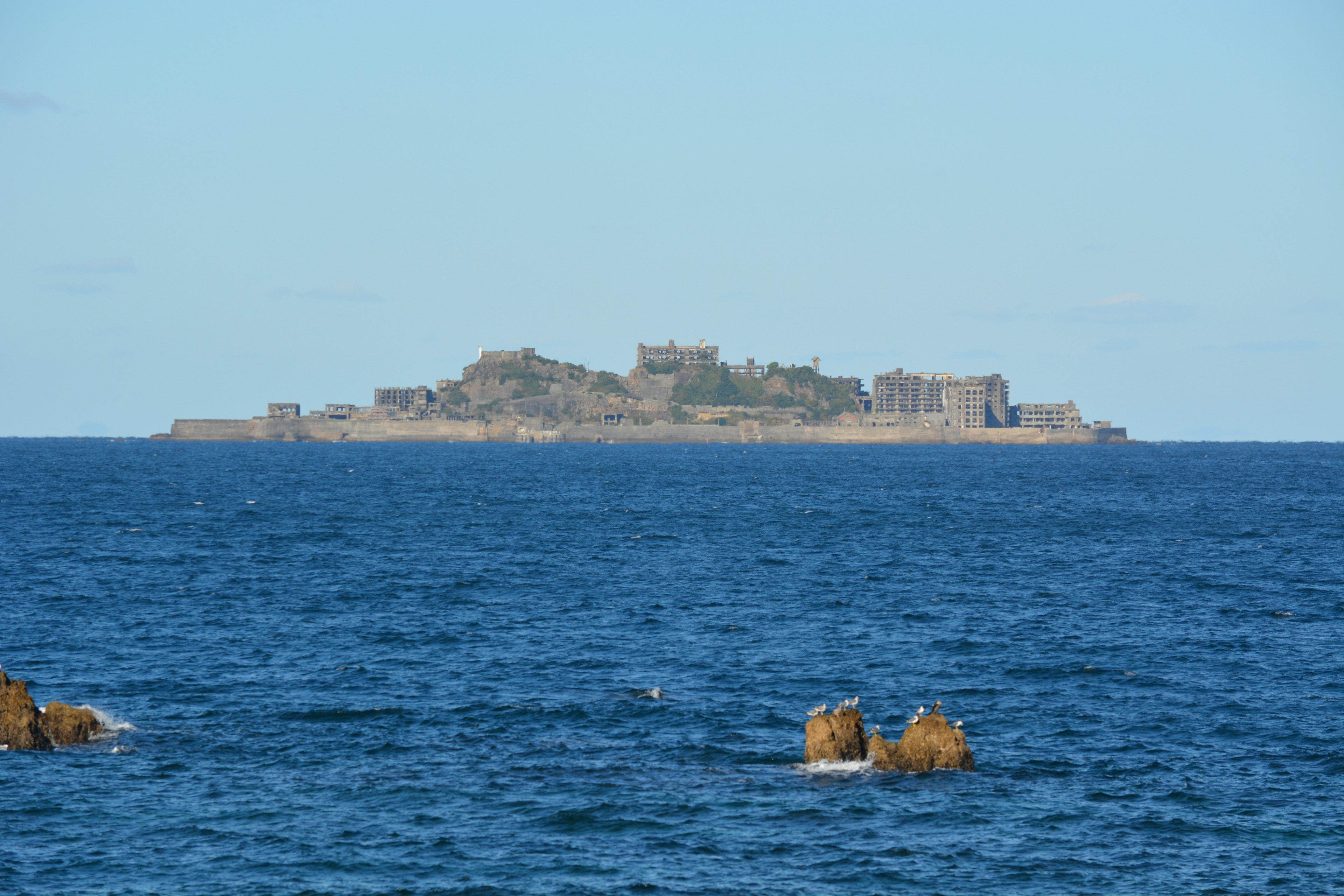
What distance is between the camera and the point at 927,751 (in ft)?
102

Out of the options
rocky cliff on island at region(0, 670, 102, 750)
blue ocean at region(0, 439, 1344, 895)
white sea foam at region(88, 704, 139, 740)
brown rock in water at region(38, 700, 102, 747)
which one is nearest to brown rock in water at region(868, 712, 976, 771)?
blue ocean at region(0, 439, 1344, 895)

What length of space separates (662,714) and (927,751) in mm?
8410

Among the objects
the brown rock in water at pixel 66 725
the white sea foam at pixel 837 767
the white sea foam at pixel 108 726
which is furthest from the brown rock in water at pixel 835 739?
the brown rock in water at pixel 66 725

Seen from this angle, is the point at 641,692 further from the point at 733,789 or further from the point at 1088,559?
the point at 1088,559

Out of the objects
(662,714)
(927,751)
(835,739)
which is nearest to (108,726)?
(662,714)

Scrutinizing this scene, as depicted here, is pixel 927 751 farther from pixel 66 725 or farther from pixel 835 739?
pixel 66 725

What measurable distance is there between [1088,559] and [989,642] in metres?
30.5

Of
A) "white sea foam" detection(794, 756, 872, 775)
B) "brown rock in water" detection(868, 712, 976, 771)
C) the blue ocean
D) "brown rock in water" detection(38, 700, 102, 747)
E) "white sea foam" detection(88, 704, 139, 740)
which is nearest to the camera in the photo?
the blue ocean

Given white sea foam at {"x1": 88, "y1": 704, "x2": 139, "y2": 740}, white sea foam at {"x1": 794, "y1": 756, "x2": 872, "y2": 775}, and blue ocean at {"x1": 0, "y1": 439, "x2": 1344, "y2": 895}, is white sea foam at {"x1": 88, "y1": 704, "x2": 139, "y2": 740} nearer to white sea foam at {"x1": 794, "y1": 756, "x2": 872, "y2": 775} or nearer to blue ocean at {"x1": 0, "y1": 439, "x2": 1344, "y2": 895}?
blue ocean at {"x1": 0, "y1": 439, "x2": 1344, "y2": 895}

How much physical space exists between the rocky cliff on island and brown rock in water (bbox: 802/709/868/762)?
60.9ft

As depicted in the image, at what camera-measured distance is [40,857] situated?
81.9 ft

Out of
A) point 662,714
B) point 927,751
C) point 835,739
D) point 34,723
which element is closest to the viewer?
point 927,751

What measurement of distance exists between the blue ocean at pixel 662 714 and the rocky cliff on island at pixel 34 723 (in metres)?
0.64

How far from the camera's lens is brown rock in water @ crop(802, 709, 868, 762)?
31500 mm
